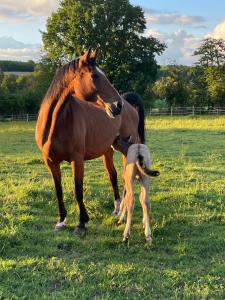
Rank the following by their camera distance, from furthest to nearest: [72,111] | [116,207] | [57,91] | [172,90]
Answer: [172,90] → [116,207] → [72,111] → [57,91]

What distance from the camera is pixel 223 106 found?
164 feet

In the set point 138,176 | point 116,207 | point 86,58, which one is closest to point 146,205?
point 138,176

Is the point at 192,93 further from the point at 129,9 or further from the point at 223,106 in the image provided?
the point at 129,9

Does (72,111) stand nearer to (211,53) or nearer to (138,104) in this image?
(138,104)

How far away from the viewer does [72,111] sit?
21.0 ft

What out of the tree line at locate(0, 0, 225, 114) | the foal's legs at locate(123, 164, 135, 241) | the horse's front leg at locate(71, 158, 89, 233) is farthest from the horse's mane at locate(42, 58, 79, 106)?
the tree line at locate(0, 0, 225, 114)

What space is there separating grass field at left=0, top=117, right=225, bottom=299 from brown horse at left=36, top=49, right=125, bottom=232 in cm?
65

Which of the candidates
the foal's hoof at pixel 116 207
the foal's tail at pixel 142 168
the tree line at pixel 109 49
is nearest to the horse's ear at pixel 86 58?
the foal's tail at pixel 142 168

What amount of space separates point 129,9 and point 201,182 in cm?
3882

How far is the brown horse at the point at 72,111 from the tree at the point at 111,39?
37.1 metres

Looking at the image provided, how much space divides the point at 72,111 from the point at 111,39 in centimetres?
3887

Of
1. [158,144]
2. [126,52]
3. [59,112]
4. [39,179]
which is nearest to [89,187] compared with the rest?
[39,179]

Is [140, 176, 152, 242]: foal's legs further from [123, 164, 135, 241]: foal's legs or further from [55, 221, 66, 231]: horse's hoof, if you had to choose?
Answer: [55, 221, 66, 231]: horse's hoof

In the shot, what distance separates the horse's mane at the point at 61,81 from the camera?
6140 mm
